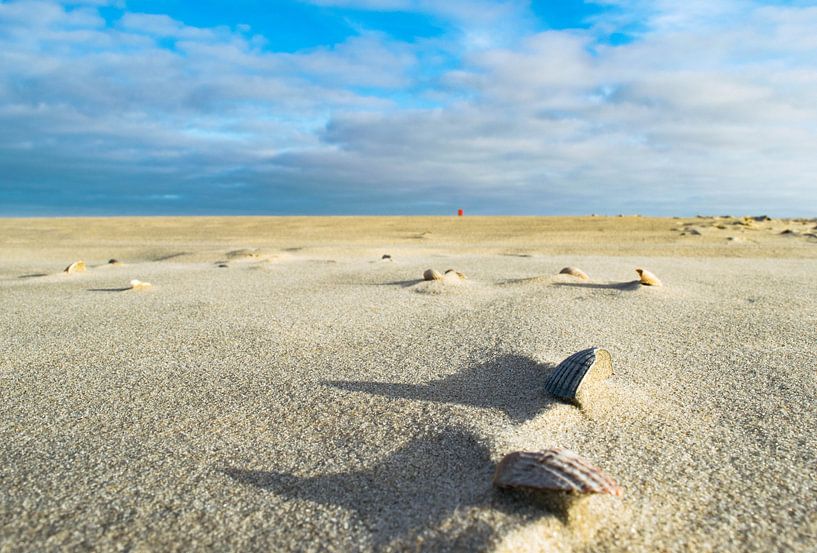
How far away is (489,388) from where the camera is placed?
2.26 metres

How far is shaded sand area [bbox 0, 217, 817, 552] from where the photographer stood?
1.33m

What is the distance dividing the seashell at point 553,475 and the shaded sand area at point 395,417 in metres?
Answer: 0.06

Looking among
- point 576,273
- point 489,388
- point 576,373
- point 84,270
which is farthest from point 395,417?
point 84,270

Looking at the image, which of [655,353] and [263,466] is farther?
[655,353]

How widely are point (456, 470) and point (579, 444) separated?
46cm

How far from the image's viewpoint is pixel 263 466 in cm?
162

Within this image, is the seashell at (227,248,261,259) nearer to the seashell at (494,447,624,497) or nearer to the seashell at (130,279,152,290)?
the seashell at (130,279,152,290)

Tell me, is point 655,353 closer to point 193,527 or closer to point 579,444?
point 579,444

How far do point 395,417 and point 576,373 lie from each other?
737 mm

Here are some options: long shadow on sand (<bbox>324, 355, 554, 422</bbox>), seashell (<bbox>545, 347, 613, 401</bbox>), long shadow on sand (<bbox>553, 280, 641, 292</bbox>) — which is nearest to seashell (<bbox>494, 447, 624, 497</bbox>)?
long shadow on sand (<bbox>324, 355, 554, 422</bbox>)

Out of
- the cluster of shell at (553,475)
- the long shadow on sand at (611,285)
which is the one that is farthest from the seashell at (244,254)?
the cluster of shell at (553,475)

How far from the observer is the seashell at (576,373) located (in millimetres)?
2043

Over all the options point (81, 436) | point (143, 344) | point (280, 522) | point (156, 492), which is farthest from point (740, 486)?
point (143, 344)

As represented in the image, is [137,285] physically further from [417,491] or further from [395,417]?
[417,491]
